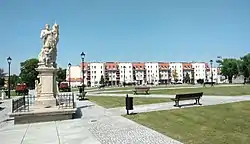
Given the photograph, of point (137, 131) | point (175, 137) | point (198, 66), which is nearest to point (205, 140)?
point (175, 137)

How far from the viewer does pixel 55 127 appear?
39.3 ft

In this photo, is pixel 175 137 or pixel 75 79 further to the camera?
pixel 75 79

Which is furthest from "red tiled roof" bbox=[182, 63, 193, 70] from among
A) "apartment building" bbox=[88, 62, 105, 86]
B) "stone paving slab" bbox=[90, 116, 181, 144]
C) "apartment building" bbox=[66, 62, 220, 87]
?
"stone paving slab" bbox=[90, 116, 181, 144]

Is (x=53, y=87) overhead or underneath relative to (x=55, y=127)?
overhead

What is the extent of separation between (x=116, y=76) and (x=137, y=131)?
489ft

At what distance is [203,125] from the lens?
10.9 m

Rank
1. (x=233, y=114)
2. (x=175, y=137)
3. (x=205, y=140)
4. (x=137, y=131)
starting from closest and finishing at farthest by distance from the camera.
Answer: (x=205, y=140)
(x=175, y=137)
(x=137, y=131)
(x=233, y=114)

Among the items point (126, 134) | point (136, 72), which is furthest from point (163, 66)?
point (126, 134)

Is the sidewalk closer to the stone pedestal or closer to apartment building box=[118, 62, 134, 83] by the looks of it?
the stone pedestal

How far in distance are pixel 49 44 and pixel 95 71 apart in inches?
5402

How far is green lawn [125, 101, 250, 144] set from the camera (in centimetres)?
870

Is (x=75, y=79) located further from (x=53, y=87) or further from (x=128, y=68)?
(x=53, y=87)

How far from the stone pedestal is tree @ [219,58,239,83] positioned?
10230cm

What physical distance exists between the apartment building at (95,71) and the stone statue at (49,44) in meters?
135
